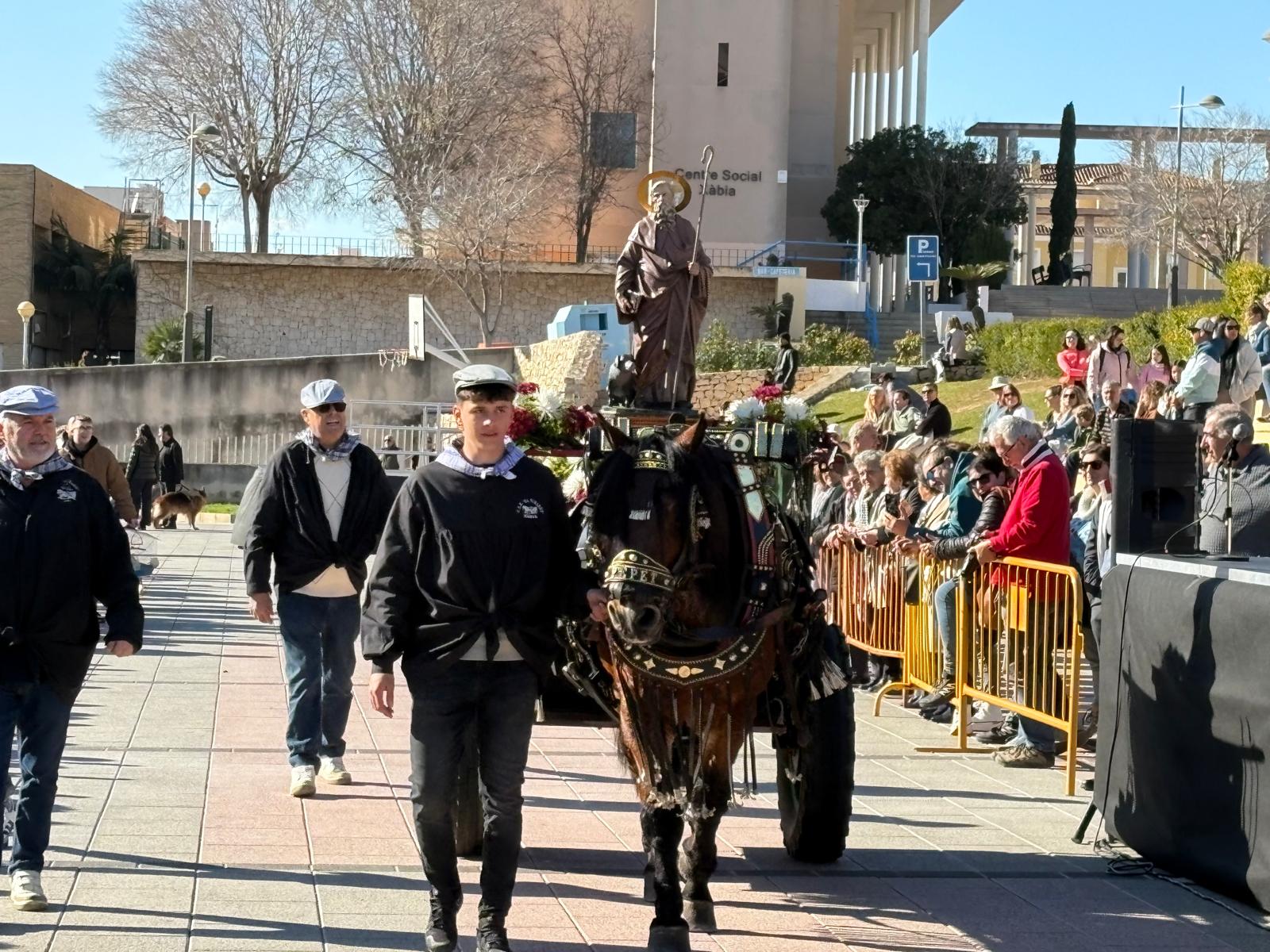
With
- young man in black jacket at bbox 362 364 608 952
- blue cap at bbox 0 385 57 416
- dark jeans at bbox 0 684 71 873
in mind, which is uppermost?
blue cap at bbox 0 385 57 416

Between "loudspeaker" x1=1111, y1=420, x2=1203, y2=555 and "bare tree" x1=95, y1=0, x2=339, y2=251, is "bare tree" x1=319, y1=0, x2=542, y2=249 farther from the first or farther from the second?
"loudspeaker" x1=1111, y1=420, x2=1203, y2=555

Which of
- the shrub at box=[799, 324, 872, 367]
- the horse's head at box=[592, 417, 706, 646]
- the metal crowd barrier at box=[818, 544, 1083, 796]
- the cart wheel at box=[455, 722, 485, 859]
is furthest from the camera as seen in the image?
the shrub at box=[799, 324, 872, 367]

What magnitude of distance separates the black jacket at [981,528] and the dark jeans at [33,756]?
589 cm

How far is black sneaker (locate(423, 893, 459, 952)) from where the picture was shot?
5.90 meters

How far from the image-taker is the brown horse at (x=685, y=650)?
612 cm

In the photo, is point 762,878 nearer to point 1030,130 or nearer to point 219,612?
point 219,612

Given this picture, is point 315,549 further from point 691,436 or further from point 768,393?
point 691,436

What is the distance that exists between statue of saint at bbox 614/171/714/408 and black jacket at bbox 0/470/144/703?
268 inches

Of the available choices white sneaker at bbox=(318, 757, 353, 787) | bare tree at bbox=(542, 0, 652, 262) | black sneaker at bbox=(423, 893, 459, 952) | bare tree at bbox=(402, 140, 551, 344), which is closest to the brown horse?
black sneaker at bbox=(423, 893, 459, 952)

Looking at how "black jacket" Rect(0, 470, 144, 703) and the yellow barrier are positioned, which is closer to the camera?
"black jacket" Rect(0, 470, 144, 703)

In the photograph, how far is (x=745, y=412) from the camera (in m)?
8.77

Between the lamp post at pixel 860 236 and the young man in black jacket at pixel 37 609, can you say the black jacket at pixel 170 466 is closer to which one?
the lamp post at pixel 860 236

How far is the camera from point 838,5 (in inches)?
2345

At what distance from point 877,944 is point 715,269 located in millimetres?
44331
